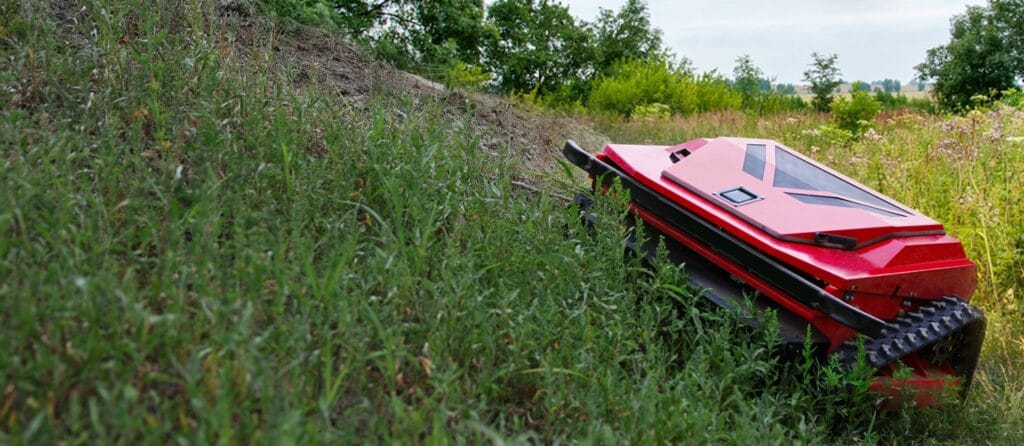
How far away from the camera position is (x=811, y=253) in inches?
159

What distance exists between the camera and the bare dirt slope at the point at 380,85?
6352mm

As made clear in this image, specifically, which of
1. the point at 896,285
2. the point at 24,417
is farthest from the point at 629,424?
the point at 24,417

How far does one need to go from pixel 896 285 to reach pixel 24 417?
12.3ft

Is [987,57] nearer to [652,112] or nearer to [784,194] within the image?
[652,112]

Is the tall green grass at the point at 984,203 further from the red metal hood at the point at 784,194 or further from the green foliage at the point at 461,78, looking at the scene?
the green foliage at the point at 461,78

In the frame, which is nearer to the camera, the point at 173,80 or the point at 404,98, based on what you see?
the point at 173,80

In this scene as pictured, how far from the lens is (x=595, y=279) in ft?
14.0

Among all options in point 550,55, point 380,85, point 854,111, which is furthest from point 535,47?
point 380,85

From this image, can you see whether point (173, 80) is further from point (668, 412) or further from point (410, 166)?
point (668, 412)

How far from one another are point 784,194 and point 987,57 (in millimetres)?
27421

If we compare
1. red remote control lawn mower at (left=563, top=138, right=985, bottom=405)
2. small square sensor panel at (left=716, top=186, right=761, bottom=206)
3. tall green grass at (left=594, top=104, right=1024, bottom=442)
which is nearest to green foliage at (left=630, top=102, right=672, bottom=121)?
tall green grass at (left=594, top=104, right=1024, bottom=442)

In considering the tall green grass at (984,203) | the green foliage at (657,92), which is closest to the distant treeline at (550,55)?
the green foliage at (657,92)

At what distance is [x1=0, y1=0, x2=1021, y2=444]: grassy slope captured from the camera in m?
2.51

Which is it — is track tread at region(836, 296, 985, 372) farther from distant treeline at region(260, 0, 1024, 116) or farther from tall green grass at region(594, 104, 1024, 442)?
distant treeline at region(260, 0, 1024, 116)
